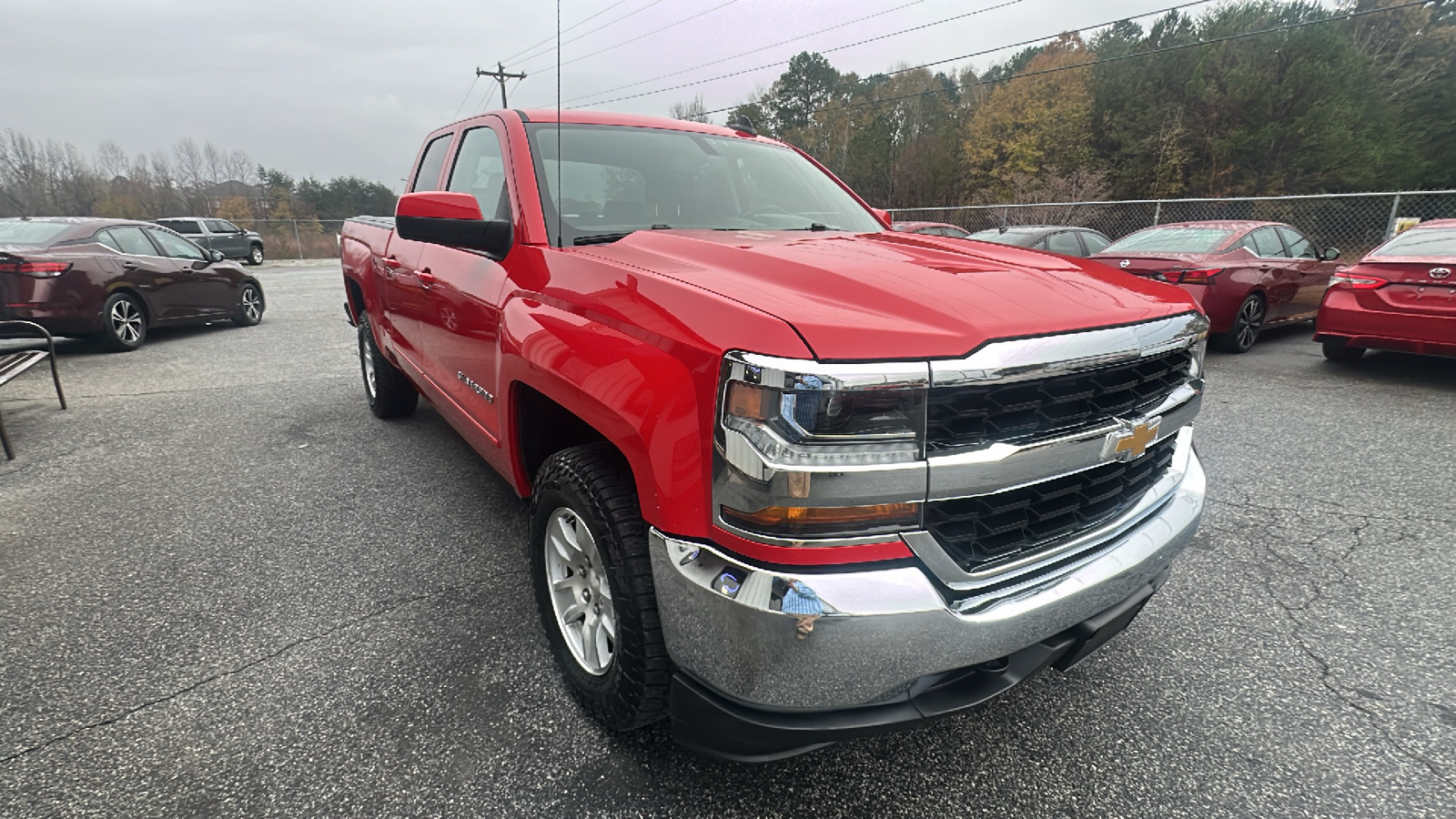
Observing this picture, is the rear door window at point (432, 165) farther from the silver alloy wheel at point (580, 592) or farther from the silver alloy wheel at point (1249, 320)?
the silver alloy wheel at point (1249, 320)

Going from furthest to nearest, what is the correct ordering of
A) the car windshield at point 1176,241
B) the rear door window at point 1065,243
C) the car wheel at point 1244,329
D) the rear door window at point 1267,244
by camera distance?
1. the rear door window at point 1065,243
2. the rear door window at point 1267,244
3. the car wheel at point 1244,329
4. the car windshield at point 1176,241

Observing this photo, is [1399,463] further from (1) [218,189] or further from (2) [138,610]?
(1) [218,189]

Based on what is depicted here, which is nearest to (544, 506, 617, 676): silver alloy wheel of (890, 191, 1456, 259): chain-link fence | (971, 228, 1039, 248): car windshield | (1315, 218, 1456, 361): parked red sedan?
(1315, 218, 1456, 361): parked red sedan

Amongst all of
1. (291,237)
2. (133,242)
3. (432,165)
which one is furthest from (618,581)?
(291,237)

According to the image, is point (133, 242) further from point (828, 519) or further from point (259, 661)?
point (828, 519)

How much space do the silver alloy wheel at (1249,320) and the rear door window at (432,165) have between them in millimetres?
8229

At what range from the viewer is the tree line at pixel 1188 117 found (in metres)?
27.5

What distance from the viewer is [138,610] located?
264 cm

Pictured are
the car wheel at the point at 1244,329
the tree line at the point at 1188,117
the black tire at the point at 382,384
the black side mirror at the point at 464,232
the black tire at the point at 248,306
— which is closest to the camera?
the black side mirror at the point at 464,232

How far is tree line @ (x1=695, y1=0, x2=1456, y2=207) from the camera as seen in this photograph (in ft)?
90.2

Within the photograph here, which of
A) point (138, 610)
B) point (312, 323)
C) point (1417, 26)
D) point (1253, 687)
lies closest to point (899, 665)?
point (1253, 687)

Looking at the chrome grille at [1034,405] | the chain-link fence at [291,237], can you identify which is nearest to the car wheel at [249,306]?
the chrome grille at [1034,405]

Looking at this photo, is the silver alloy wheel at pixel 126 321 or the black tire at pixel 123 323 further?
the silver alloy wheel at pixel 126 321

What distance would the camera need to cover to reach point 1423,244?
238 inches
